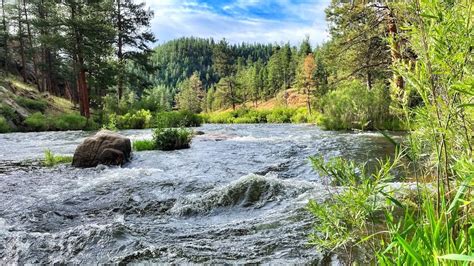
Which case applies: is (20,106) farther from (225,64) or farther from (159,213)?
(225,64)

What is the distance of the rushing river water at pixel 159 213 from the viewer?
3.82 m

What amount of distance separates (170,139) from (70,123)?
15.7 m

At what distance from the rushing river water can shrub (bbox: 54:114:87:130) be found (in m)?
16.6

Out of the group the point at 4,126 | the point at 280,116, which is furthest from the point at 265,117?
the point at 4,126

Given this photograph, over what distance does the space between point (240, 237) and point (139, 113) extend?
25007 millimetres

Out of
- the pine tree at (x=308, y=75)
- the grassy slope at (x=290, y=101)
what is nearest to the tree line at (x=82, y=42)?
the pine tree at (x=308, y=75)

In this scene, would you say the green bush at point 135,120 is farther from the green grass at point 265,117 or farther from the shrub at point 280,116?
the shrub at point 280,116

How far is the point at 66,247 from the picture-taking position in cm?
401

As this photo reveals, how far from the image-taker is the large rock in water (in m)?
9.72

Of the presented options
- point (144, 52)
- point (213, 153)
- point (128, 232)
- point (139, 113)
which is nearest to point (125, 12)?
point (144, 52)

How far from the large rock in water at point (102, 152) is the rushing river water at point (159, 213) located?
1.58 ft

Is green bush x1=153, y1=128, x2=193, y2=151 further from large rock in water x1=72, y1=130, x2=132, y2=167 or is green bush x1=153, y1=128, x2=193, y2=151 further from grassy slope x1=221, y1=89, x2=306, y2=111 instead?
grassy slope x1=221, y1=89, x2=306, y2=111

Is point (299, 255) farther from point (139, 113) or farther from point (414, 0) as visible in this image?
point (139, 113)

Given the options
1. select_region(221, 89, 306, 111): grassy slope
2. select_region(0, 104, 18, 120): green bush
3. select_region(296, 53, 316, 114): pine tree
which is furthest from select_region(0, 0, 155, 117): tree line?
select_region(221, 89, 306, 111): grassy slope
